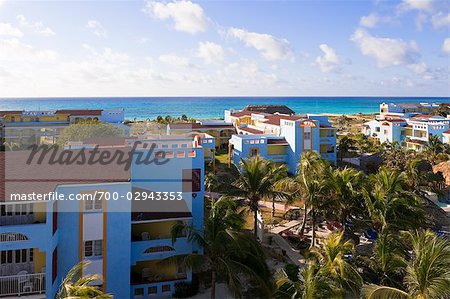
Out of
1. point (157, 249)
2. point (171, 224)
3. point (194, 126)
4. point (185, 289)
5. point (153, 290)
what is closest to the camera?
point (185, 289)

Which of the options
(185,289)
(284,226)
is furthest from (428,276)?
(284,226)

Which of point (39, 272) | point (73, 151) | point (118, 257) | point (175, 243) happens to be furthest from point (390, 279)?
point (73, 151)

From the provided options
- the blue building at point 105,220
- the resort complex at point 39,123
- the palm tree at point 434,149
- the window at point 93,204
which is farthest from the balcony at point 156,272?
the palm tree at point 434,149

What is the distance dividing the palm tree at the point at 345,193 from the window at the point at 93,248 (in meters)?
13.8

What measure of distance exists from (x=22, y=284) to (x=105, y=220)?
4235 millimetres

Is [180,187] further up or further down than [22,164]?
further down

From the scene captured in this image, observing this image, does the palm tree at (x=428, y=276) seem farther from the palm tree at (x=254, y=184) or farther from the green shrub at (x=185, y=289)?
the palm tree at (x=254, y=184)

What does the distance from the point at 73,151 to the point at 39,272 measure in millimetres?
6634

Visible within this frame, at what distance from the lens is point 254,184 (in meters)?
24.5

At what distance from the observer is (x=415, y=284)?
12000 mm

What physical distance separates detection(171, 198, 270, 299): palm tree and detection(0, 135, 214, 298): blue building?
2.44 metres

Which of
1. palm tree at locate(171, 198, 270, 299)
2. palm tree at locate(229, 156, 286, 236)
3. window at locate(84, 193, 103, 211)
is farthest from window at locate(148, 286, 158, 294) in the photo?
palm tree at locate(229, 156, 286, 236)

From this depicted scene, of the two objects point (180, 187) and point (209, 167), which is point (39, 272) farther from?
point (209, 167)

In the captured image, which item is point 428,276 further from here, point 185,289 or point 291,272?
point 185,289
